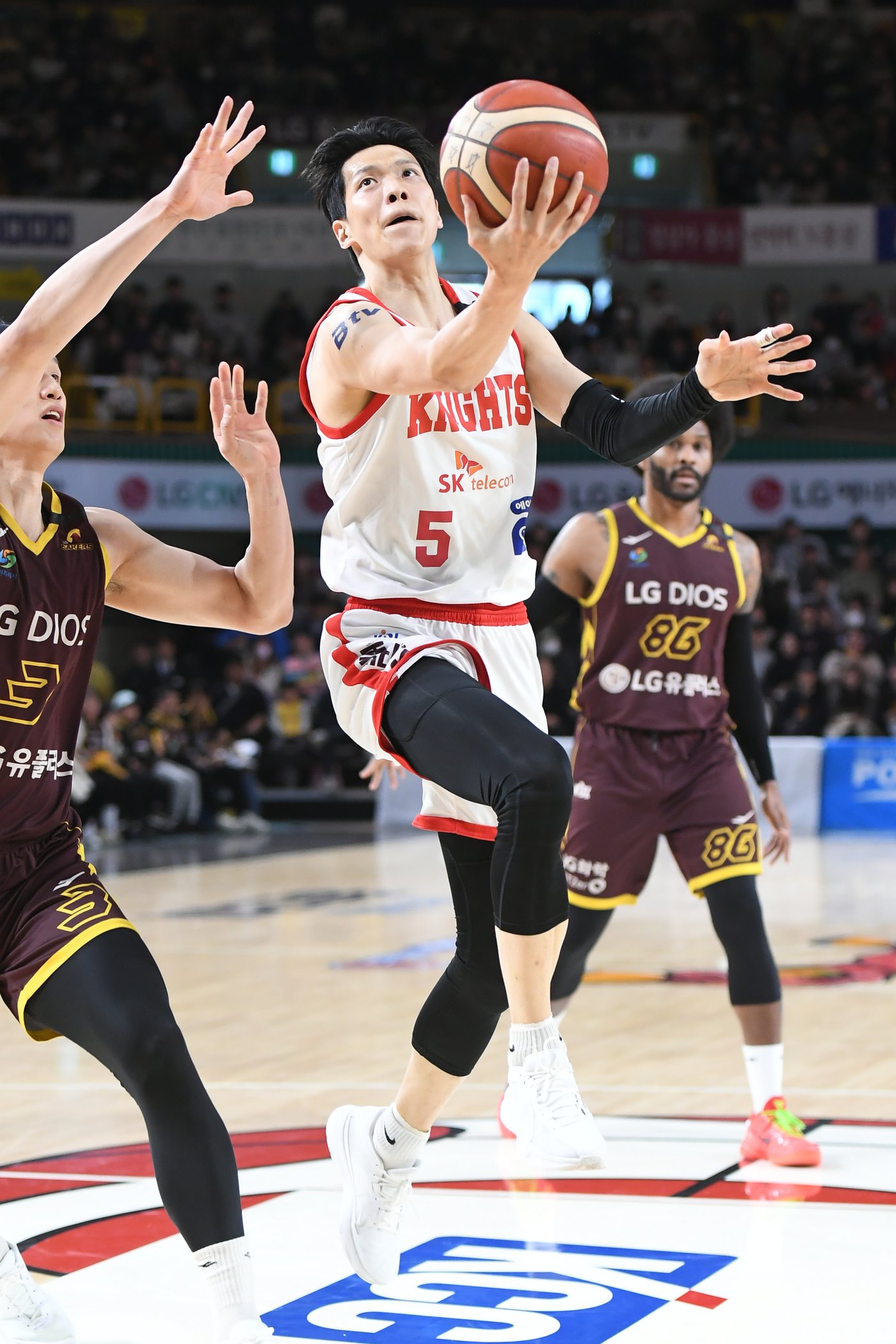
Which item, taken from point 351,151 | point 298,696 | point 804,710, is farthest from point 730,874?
point 298,696

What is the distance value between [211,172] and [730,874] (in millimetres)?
2819

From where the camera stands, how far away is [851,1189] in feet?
15.1

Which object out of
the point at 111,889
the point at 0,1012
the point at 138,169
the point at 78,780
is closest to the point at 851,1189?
the point at 0,1012

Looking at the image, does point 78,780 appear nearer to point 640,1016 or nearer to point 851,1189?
point 640,1016

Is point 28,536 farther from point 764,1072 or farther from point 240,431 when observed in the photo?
point 764,1072

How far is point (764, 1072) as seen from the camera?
5.06 m

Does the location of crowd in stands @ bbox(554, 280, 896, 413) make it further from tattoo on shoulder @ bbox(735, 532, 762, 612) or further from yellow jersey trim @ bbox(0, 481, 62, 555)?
yellow jersey trim @ bbox(0, 481, 62, 555)

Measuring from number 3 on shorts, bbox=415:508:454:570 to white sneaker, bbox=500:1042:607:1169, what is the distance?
108 centimetres

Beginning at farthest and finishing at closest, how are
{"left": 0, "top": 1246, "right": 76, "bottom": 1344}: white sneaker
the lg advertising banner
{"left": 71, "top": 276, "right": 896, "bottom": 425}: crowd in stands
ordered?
{"left": 71, "top": 276, "right": 896, "bottom": 425}: crowd in stands < the lg advertising banner < {"left": 0, "top": 1246, "right": 76, "bottom": 1344}: white sneaker

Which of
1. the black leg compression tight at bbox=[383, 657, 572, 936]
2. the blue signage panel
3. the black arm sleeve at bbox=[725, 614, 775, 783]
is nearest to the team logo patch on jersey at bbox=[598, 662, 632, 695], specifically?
the black arm sleeve at bbox=[725, 614, 775, 783]

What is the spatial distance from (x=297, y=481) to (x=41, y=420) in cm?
1776

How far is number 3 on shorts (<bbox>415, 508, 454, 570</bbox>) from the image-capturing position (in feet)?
12.2

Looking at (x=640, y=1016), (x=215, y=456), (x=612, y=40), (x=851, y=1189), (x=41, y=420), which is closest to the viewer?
(x=41, y=420)

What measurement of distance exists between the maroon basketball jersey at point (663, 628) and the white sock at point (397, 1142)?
187 centimetres
